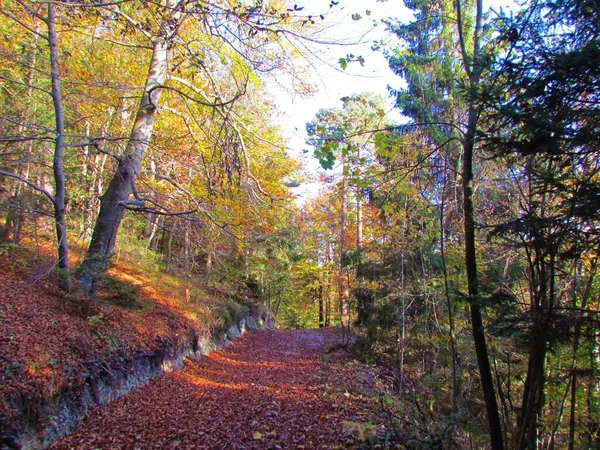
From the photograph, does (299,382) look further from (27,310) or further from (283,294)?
(283,294)

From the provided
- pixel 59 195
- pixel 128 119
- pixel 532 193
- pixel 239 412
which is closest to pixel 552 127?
pixel 532 193

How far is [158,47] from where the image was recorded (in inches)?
310

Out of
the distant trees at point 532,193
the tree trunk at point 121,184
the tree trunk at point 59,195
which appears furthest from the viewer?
the tree trunk at point 121,184

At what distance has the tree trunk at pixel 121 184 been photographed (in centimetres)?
661

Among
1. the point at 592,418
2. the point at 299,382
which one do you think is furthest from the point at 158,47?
the point at 592,418

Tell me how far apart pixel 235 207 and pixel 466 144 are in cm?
693

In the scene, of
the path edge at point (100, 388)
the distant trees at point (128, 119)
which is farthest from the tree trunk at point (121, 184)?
the path edge at point (100, 388)

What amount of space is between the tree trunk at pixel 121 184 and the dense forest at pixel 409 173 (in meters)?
0.05

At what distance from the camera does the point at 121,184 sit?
731 cm

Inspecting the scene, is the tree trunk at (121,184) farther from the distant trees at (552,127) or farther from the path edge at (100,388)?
the distant trees at (552,127)

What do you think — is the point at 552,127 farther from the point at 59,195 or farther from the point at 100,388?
the point at 59,195

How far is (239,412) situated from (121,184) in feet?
16.8

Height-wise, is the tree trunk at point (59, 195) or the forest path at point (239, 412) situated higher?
the tree trunk at point (59, 195)

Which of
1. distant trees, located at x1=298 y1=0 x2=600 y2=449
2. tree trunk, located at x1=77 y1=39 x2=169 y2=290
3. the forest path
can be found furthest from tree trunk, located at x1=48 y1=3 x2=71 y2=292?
distant trees, located at x1=298 y1=0 x2=600 y2=449
